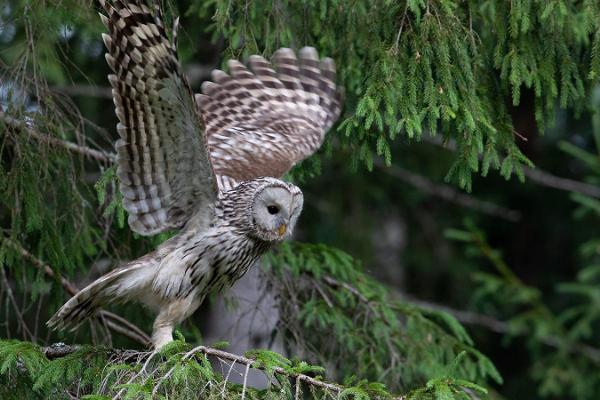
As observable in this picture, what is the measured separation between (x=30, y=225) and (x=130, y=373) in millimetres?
1110

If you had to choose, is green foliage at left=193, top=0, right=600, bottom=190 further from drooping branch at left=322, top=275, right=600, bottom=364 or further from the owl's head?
drooping branch at left=322, top=275, right=600, bottom=364

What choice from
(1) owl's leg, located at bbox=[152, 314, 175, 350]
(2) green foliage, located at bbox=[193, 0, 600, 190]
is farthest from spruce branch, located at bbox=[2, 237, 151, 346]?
(2) green foliage, located at bbox=[193, 0, 600, 190]

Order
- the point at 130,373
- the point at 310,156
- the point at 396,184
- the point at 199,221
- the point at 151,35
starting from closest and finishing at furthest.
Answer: the point at 130,373
the point at 151,35
the point at 199,221
the point at 310,156
the point at 396,184

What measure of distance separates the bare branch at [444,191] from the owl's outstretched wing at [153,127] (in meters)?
3.86

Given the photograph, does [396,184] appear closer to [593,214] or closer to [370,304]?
[593,214]

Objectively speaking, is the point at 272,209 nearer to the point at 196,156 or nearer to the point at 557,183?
the point at 196,156

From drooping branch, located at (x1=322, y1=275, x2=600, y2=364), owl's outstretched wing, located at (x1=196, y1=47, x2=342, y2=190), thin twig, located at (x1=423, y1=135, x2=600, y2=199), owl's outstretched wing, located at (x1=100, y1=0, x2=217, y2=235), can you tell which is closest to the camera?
owl's outstretched wing, located at (x1=100, y1=0, x2=217, y2=235)

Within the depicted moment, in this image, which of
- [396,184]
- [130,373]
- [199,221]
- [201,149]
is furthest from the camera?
[396,184]

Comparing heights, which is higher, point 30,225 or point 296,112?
point 296,112

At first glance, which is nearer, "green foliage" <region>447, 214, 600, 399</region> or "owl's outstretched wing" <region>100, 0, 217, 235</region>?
"owl's outstretched wing" <region>100, 0, 217, 235</region>

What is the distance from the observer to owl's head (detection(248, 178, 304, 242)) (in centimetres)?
529

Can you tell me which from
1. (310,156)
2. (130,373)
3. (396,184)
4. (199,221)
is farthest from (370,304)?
(396,184)

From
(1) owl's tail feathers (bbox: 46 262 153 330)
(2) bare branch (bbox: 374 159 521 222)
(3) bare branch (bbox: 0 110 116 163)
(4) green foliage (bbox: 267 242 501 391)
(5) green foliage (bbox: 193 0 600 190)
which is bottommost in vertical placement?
(4) green foliage (bbox: 267 242 501 391)

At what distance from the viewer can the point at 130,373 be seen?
13.9ft
